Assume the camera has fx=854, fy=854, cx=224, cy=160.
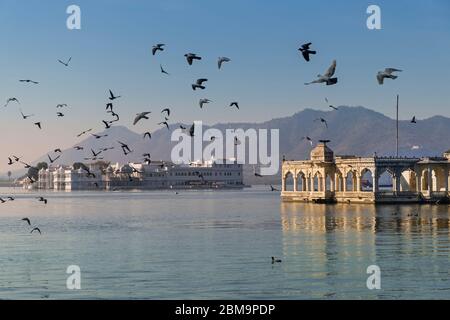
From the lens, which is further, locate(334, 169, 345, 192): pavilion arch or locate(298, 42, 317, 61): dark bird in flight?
locate(334, 169, 345, 192): pavilion arch

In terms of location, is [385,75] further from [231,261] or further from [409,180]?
[409,180]

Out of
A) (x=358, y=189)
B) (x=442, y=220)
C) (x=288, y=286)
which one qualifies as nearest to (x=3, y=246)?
(x=288, y=286)

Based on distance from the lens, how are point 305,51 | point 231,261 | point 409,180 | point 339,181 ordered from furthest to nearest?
point 339,181 < point 409,180 < point 231,261 < point 305,51

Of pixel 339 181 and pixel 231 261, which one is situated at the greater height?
pixel 339 181

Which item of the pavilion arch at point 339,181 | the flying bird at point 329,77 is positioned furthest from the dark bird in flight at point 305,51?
the pavilion arch at point 339,181

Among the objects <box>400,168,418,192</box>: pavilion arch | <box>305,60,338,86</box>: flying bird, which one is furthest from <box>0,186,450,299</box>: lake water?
<box>400,168,418,192</box>: pavilion arch

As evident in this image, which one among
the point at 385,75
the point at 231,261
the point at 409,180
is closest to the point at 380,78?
the point at 385,75

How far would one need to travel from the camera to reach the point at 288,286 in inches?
1411

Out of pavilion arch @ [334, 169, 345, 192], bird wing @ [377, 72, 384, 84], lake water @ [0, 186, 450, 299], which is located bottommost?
lake water @ [0, 186, 450, 299]

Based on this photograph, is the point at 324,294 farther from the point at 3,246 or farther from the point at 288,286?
the point at 3,246

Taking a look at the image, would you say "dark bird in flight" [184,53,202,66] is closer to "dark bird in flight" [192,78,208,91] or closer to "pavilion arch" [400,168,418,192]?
"dark bird in flight" [192,78,208,91]

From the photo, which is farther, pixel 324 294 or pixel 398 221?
pixel 398 221
